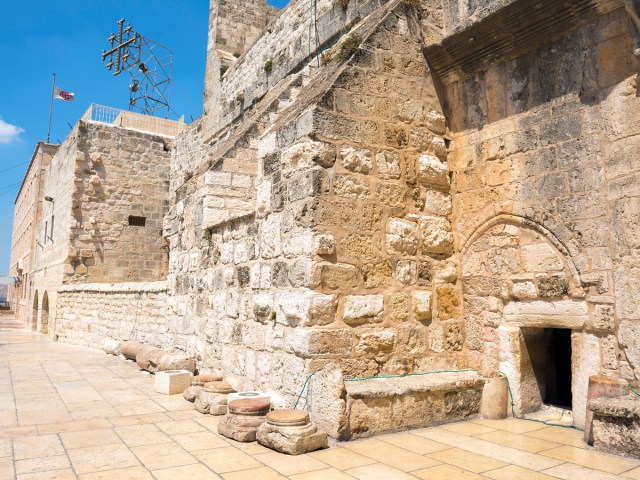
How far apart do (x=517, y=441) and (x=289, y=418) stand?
1.68m

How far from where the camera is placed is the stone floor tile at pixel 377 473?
2.91 meters

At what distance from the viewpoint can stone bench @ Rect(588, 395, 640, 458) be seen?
10.3ft

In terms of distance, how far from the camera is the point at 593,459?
3164mm

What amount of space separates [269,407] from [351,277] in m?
1.24

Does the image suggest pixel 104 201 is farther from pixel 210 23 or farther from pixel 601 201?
pixel 601 201

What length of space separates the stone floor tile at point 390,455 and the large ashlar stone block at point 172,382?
2682mm

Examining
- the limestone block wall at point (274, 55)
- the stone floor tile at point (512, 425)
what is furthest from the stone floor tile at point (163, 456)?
the limestone block wall at point (274, 55)

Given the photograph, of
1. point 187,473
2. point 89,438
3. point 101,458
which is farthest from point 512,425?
point 89,438

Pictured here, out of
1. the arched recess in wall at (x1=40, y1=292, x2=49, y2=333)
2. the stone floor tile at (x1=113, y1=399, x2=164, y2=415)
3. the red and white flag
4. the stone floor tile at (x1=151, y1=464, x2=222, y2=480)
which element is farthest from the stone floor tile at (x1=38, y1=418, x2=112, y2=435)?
the red and white flag

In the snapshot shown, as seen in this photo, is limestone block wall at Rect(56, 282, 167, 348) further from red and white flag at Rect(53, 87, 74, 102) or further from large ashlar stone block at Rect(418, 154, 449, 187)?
red and white flag at Rect(53, 87, 74, 102)

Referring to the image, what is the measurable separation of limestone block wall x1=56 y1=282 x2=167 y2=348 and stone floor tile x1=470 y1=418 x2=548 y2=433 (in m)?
4.94

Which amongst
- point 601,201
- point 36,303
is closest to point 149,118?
point 36,303

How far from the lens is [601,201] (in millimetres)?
3730

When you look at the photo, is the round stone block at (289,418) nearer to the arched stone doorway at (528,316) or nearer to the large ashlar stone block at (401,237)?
the large ashlar stone block at (401,237)
